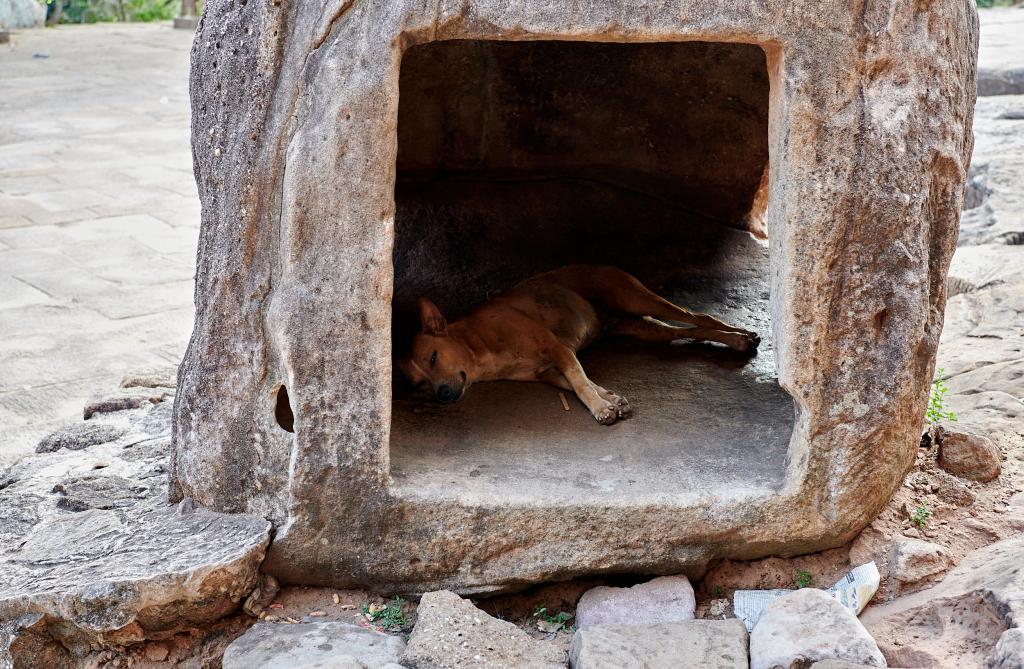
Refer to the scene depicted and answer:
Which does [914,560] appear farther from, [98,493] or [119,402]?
[119,402]

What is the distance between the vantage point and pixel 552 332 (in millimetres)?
4996

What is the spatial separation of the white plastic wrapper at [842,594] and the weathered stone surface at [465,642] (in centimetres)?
65

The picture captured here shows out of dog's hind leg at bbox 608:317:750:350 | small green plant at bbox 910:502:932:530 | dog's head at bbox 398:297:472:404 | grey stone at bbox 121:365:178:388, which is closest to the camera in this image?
small green plant at bbox 910:502:932:530

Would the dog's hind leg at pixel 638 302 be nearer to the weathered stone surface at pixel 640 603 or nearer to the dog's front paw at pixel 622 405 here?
the dog's front paw at pixel 622 405

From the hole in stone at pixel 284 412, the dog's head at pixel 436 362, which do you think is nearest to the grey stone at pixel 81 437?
the dog's head at pixel 436 362

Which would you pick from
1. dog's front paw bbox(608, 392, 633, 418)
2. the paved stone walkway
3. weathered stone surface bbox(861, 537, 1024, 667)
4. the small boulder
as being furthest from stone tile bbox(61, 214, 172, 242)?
weathered stone surface bbox(861, 537, 1024, 667)

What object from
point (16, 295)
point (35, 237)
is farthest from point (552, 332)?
point (35, 237)

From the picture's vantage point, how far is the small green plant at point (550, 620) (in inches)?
151

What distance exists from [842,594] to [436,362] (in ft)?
5.76

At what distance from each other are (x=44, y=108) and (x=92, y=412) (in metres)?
9.59

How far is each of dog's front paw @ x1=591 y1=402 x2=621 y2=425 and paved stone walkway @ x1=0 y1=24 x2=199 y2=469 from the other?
9.53ft

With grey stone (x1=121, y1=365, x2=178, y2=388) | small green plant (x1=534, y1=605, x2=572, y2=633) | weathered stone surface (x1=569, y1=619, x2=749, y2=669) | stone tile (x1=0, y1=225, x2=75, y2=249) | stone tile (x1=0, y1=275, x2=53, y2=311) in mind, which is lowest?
small green plant (x1=534, y1=605, x2=572, y2=633)

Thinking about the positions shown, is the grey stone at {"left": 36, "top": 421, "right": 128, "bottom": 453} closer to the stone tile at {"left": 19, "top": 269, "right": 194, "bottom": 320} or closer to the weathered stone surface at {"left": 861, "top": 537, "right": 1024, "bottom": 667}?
the stone tile at {"left": 19, "top": 269, "right": 194, "bottom": 320}

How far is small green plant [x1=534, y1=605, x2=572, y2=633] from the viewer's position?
12.6ft
